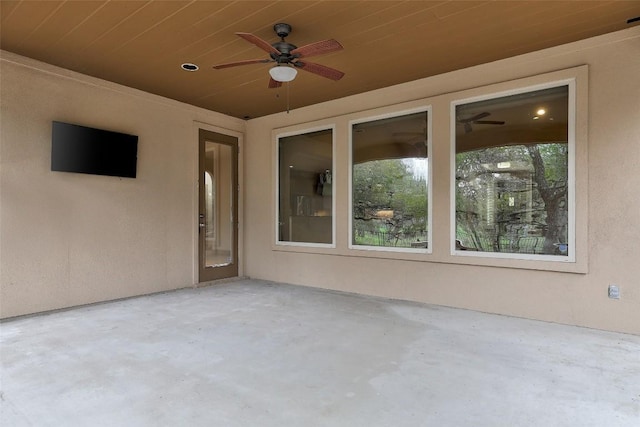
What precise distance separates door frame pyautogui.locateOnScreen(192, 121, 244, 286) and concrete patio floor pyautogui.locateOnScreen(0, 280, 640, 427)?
166 cm

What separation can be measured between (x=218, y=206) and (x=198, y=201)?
0.55m

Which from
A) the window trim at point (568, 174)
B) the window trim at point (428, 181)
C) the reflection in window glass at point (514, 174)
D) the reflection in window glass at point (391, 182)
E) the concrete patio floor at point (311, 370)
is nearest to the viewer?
the concrete patio floor at point (311, 370)

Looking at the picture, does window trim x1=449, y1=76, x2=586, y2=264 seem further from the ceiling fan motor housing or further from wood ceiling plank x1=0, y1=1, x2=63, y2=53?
wood ceiling plank x1=0, y1=1, x2=63, y2=53

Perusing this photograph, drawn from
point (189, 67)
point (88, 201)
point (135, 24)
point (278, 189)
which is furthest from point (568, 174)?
point (88, 201)

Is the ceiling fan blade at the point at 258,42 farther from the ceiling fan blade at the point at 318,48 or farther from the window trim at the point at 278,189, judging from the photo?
the window trim at the point at 278,189

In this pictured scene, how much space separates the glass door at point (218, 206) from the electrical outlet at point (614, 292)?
215 inches

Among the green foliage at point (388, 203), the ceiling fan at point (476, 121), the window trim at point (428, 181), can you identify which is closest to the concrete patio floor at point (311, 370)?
the window trim at point (428, 181)

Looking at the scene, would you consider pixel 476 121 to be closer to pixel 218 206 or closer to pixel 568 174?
pixel 568 174

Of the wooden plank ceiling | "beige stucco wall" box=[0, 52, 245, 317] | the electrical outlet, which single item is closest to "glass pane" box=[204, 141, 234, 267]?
"beige stucco wall" box=[0, 52, 245, 317]

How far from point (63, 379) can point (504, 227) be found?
460 centimetres

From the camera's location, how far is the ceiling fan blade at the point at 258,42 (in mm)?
2986

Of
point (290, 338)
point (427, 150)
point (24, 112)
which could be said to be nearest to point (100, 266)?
point (24, 112)

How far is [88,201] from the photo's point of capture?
480 cm

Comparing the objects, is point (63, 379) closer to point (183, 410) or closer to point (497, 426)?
point (183, 410)
